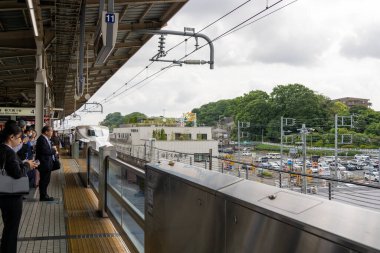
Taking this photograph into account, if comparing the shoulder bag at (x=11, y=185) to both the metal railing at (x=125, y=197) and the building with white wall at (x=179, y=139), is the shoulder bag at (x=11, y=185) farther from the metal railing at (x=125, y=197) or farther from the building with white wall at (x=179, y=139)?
the building with white wall at (x=179, y=139)

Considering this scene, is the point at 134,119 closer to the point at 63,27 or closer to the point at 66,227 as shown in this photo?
the point at 63,27

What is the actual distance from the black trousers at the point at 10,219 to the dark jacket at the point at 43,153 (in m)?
3.23

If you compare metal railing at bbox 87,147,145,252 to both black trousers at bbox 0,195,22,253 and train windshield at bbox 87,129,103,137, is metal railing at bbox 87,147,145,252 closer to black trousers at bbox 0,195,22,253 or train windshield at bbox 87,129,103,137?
black trousers at bbox 0,195,22,253

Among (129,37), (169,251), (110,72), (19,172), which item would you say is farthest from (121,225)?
(110,72)

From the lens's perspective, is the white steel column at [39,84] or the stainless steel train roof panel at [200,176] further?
the white steel column at [39,84]

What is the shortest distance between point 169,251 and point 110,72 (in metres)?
19.8

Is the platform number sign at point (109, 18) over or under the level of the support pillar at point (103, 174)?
over

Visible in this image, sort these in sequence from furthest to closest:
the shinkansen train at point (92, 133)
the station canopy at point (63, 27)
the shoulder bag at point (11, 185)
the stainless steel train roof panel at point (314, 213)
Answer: the shinkansen train at point (92, 133) → the station canopy at point (63, 27) → the shoulder bag at point (11, 185) → the stainless steel train roof panel at point (314, 213)

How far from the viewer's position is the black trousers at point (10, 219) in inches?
134

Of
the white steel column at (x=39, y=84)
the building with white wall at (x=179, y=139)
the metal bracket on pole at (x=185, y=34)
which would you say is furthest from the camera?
the building with white wall at (x=179, y=139)

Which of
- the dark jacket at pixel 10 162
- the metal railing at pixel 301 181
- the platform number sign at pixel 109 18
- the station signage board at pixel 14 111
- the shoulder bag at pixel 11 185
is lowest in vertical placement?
the metal railing at pixel 301 181

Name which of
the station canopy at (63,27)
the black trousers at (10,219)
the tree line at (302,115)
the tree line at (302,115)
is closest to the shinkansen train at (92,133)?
the station canopy at (63,27)

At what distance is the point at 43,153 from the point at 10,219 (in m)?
3.29

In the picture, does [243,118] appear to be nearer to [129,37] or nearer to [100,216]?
[129,37]
